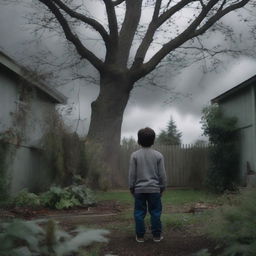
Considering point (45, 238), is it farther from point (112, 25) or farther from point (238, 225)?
point (112, 25)

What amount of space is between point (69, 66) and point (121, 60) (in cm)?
251

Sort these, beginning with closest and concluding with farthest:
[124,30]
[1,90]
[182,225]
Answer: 1. [182,225]
2. [1,90]
3. [124,30]

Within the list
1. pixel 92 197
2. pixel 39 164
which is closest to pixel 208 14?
pixel 39 164

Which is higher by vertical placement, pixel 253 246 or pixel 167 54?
pixel 167 54

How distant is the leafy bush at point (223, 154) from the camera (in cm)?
2075

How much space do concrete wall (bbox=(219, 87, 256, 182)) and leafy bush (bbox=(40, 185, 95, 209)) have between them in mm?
8720

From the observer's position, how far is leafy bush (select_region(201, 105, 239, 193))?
68.1 ft

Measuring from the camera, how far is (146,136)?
7016mm

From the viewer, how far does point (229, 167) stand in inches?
834

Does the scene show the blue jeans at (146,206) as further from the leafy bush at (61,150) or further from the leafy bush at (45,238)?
the leafy bush at (61,150)

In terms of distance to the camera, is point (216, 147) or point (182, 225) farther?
point (216, 147)

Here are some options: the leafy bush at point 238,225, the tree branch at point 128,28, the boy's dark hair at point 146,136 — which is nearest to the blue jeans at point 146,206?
the boy's dark hair at point 146,136

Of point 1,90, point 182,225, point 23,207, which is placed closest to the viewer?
point 182,225

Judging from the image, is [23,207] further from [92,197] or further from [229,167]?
[229,167]
